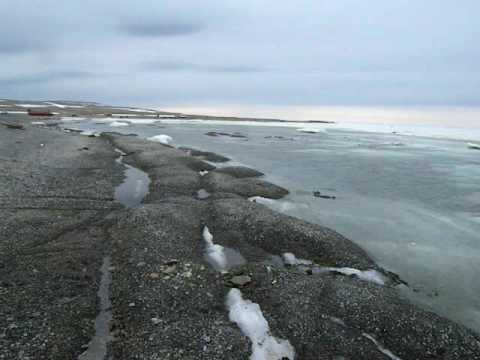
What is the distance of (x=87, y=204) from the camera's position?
57.8 ft

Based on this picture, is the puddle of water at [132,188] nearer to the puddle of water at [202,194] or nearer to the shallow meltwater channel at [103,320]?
the shallow meltwater channel at [103,320]

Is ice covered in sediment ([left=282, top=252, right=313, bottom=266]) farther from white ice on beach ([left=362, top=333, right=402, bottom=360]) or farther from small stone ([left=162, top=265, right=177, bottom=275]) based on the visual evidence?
small stone ([left=162, top=265, right=177, bottom=275])

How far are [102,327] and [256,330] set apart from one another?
162 inches

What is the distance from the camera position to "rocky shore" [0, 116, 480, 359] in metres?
8.27

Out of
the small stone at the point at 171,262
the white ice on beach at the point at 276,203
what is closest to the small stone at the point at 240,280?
the small stone at the point at 171,262

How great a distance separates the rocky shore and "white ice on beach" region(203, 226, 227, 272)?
8 centimetres

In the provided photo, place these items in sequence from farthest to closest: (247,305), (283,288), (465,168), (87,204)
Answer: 1. (465,168)
2. (87,204)
3. (283,288)
4. (247,305)

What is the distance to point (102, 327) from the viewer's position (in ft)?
28.7

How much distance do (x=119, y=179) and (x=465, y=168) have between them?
37.1m

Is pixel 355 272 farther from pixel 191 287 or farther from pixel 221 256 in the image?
pixel 191 287

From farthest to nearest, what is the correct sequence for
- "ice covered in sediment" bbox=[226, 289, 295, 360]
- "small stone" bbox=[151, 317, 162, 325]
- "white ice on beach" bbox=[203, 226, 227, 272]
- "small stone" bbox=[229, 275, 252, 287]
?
"white ice on beach" bbox=[203, 226, 227, 272], "small stone" bbox=[229, 275, 252, 287], "small stone" bbox=[151, 317, 162, 325], "ice covered in sediment" bbox=[226, 289, 295, 360]

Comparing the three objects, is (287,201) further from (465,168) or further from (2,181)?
(465,168)

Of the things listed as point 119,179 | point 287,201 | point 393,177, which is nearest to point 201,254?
point 287,201

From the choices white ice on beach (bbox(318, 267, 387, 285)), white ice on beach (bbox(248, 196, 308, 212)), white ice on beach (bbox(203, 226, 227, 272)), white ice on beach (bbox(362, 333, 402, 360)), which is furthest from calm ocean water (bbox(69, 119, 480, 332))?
white ice on beach (bbox(203, 226, 227, 272))
